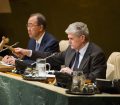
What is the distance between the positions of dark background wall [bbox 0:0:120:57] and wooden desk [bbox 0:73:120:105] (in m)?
3.59

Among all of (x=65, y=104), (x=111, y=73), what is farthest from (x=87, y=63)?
(x=65, y=104)

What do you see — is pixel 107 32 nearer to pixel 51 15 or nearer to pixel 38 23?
pixel 51 15

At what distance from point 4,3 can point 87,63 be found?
362cm

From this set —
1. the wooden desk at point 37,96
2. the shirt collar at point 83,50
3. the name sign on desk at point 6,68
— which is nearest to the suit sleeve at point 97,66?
the shirt collar at point 83,50

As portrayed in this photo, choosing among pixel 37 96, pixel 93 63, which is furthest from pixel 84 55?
pixel 37 96

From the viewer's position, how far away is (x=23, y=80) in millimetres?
4004

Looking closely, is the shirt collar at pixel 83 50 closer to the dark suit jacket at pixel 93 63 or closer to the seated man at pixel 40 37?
the dark suit jacket at pixel 93 63

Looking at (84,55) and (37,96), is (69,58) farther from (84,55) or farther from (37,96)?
(37,96)

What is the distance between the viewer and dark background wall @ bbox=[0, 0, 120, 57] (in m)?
7.66

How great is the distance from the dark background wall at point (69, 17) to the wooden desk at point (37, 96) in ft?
11.8

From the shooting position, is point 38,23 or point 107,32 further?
point 107,32

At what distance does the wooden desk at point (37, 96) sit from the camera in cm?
330

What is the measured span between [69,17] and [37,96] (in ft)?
14.3

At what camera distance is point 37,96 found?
371 centimetres
